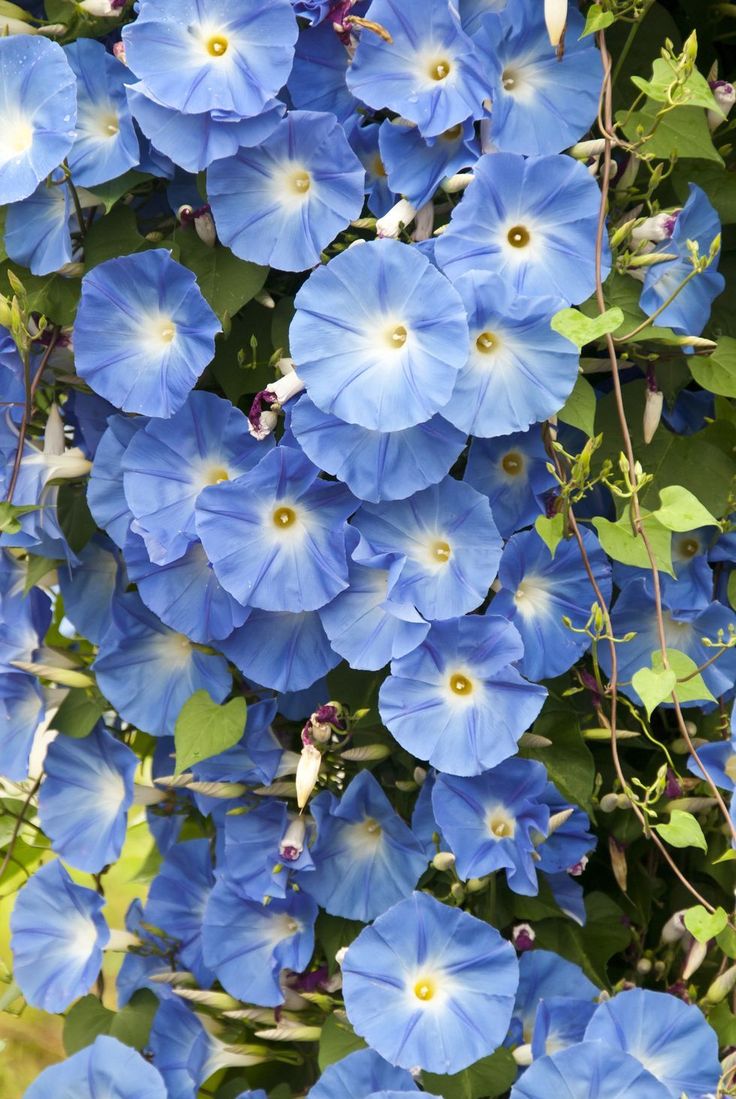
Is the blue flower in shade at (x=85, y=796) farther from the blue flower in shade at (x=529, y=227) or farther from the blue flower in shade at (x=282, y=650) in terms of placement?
the blue flower in shade at (x=529, y=227)

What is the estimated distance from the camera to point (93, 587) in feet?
5.17

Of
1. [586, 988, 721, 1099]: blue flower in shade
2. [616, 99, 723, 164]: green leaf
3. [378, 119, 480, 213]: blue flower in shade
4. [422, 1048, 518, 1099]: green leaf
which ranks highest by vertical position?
[616, 99, 723, 164]: green leaf

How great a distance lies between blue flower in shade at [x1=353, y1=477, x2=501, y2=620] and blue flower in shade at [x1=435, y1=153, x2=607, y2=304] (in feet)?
0.75

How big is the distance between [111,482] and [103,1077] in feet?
2.31

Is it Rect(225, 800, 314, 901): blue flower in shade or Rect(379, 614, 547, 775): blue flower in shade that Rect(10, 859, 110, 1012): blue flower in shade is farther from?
Rect(379, 614, 547, 775): blue flower in shade

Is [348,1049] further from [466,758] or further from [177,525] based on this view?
[177,525]

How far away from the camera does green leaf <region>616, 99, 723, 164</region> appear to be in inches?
53.6

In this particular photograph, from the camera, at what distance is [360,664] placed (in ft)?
4.25

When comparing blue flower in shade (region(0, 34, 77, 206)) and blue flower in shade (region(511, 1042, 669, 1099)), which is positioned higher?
blue flower in shade (region(0, 34, 77, 206))

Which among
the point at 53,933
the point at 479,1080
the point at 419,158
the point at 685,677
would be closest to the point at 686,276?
the point at 419,158

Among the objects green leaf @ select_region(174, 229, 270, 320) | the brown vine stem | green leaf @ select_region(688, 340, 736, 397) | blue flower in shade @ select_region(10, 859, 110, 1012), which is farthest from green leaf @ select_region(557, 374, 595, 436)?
blue flower in shade @ select_region(10, 859, 110, 1012)

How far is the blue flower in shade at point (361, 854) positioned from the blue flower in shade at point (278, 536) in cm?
25

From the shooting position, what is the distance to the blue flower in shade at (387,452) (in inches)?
49.8

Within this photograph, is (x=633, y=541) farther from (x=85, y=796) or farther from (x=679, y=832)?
(x=85, y=796)
